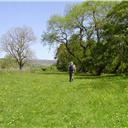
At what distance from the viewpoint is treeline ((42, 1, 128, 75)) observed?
59031 millimetres

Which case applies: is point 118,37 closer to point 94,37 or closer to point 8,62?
point 94,37

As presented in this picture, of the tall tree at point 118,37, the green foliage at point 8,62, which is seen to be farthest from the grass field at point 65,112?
the green foliage at point 8,62

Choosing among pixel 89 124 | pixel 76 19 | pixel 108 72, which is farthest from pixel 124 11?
pixel 89 124

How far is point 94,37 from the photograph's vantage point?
79375 millimetres

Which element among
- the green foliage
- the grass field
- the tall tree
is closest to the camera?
the grass field

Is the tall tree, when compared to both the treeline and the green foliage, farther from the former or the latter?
the green foliage

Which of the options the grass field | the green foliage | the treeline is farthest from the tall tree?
the green foliage

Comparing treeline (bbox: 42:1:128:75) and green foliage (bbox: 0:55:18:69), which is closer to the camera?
treeline (bbox: 42:1:128:75)

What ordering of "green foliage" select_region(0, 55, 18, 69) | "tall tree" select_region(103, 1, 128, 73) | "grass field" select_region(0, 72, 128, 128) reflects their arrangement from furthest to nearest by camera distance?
"green foliage" select_region(0, 55, 18, 69) < "tall tree" select_region(103, 1, 128, 73) < "grass field" select_region(0, 72, 128, 128)

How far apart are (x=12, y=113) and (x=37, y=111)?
4.20 ft

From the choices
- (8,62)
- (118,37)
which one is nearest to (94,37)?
(118,37)

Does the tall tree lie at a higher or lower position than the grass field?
higher

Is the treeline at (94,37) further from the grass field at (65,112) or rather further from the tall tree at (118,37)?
the grass field at (65,112)

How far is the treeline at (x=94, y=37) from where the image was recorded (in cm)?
5903
